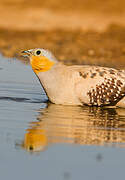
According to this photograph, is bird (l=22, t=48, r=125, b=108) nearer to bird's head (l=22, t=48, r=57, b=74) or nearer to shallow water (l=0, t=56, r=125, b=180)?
bird's head (l=22, t=48, r=57, b=74)

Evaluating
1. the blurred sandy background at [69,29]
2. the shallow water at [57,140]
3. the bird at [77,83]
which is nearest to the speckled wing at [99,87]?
the bird at [77,83]

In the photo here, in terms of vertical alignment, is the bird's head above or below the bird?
above

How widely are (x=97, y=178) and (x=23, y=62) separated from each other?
10952 mm

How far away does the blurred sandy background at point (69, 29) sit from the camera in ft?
66.9

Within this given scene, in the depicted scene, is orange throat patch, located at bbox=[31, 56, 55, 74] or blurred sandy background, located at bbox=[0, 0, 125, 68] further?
blurred sandy background, located at bbox=[0, 0, 125, 68]

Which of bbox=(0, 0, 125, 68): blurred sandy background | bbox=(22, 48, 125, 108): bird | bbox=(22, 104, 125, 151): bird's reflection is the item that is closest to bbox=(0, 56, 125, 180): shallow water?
bbox=(22, 104, 125, 151): bird's reflection

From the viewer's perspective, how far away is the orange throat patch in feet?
36.1

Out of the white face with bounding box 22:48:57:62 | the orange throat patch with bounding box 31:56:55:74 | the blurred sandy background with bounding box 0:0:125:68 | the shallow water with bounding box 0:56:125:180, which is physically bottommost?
the shallow water with bounding box 0:56:125:180

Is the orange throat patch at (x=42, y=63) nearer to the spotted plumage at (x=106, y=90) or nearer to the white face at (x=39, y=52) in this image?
the white face at (x=39, y=52)

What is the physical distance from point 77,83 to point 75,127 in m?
2.11

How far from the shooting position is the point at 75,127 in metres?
8.79

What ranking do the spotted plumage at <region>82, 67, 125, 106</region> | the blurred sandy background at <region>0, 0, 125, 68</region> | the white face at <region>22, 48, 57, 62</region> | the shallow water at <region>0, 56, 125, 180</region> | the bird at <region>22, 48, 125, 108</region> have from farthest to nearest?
the blurred sandy background at <region>0, 0, 125, 68</region>
the white face at <region>22, 48, 57, 62</region>
the spotted plumage at <region>82, 67, 125, 106</region>
the bird at <region>22, 48, 125, 108</region>
the shallow water at <region>0, 56, 125, 180</region>

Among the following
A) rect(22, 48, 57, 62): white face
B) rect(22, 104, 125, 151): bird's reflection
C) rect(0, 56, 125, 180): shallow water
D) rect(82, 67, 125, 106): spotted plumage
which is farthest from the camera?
rect(22, 48, 57, 62): white face

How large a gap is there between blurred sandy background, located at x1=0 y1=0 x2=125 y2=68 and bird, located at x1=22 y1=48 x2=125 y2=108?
7057 mm
